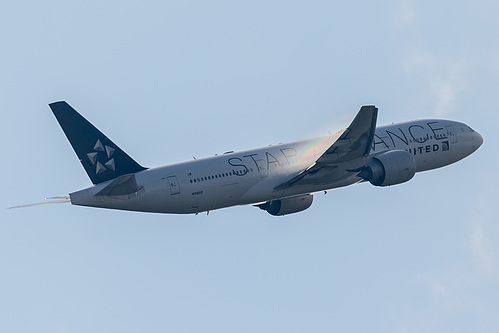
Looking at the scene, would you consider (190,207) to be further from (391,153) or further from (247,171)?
(391,153)

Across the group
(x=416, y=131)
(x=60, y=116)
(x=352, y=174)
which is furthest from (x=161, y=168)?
(x=416, y=131)

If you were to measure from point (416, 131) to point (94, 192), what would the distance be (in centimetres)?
2273

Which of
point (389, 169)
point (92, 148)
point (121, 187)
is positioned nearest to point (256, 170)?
point (389, 169)

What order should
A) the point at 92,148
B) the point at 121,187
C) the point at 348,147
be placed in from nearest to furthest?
the point at 121,187 < the point at 92,148 < the point at 348,147

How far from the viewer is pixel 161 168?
68750 mm

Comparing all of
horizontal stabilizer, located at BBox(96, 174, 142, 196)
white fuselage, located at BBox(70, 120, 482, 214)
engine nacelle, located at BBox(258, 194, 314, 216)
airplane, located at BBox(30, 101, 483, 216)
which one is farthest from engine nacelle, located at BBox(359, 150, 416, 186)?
horizontal stabilizer, located at BBox(96, 174, 142, 196)

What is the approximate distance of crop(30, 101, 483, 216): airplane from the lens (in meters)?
66.9

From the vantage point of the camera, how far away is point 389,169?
71125 millimetres

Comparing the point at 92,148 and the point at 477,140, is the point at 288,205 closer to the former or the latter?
the point at 92,148

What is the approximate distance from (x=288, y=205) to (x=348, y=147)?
25.5 ft

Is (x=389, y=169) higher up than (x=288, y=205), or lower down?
higher up

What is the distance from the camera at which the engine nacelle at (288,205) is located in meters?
75.0

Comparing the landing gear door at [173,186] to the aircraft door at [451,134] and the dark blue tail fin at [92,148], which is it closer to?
the dark blue tail fin at [92,148]

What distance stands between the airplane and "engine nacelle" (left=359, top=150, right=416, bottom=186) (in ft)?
0.20
